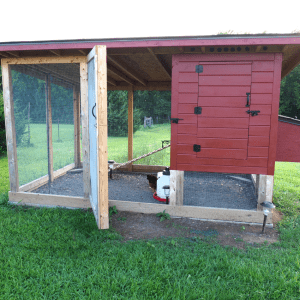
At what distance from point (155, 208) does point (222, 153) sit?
4.19ft

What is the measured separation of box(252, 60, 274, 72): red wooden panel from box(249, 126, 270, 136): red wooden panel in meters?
0.77

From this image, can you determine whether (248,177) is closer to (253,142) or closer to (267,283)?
(253,142)

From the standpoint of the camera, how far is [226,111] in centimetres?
381

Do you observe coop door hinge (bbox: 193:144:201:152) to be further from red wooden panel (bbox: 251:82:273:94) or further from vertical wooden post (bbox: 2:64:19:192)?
vertical wooden post (bbox: 2:64:19:192)

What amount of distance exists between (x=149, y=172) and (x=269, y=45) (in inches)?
171

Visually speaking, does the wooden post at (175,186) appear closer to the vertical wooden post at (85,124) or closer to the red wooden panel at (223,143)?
the red wooden panel at (223,143)

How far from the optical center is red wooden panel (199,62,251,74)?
370cm

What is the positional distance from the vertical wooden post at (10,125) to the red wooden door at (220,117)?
249 cm

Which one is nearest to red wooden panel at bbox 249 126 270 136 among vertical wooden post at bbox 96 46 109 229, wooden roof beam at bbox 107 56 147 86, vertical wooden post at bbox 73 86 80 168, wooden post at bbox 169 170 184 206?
wooden post at bbox 169 170 184 206

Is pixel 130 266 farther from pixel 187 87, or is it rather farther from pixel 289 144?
pixel 289 144

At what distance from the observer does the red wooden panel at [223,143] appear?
3828mm

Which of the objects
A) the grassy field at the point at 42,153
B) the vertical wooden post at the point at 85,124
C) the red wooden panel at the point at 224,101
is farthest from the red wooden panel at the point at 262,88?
the grassy field at the point at 42,153

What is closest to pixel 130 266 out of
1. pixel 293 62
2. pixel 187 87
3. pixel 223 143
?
pixel 223 143

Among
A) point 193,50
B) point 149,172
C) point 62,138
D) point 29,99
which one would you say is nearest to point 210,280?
point 193,50
